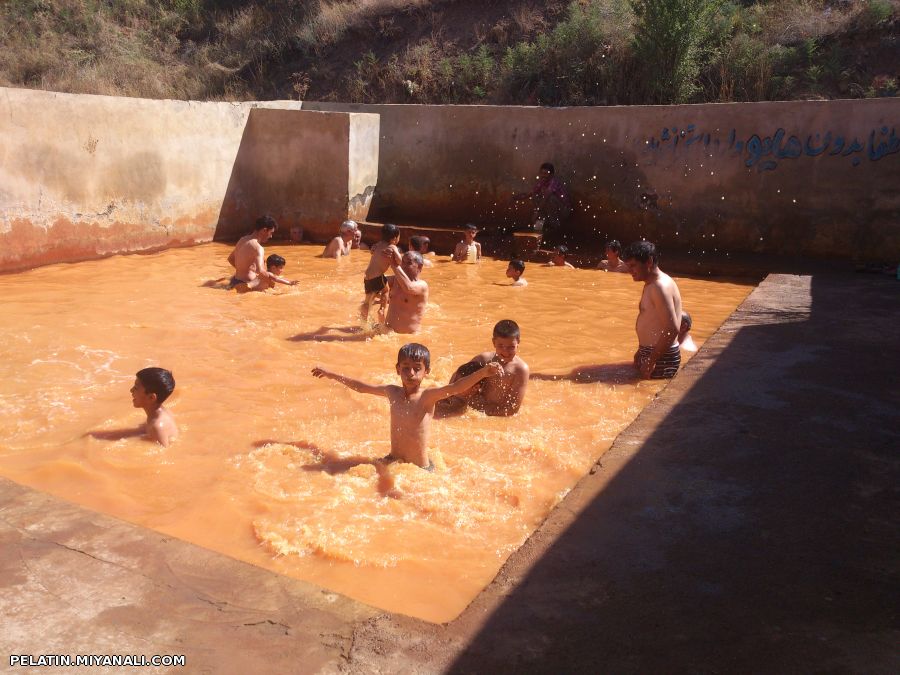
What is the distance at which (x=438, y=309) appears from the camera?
8.95m

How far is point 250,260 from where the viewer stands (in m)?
9.27

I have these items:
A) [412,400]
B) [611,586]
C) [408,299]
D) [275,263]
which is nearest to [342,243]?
[275,263]

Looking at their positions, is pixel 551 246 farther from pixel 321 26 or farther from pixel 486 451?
pixel 321 26

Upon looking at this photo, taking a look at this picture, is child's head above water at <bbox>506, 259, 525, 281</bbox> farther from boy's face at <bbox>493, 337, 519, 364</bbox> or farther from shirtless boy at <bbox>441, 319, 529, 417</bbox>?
boy's face at <bbox>493, 337, 519, 364</bbox>

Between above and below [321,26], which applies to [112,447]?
below

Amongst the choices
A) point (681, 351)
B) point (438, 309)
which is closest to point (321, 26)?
point (438, 309)

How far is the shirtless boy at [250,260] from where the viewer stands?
9156 millimetres

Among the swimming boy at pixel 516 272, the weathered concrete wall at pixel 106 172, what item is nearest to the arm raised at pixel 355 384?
the swimming boy at pixel 516 272

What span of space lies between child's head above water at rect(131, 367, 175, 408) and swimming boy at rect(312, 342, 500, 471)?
981mm

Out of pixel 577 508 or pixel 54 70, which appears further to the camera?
pixel 54 70

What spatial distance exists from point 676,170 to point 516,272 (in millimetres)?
3739

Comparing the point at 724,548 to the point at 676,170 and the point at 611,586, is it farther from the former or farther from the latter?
the point at 676,170

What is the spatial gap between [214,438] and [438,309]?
4.21m

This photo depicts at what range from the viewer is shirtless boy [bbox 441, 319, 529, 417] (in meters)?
5.25
